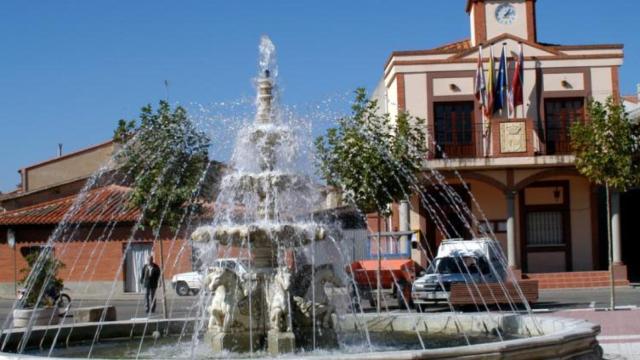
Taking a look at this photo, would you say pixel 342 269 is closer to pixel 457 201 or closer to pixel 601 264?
pixel 457 201

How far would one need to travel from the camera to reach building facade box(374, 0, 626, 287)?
105 feet

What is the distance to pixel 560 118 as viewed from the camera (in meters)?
32.9

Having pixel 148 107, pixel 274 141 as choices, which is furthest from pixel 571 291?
pixel 274 141

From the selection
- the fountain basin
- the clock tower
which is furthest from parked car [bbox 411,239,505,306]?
the clock tower

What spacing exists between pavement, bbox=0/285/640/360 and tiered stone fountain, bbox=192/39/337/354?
0.71 meters

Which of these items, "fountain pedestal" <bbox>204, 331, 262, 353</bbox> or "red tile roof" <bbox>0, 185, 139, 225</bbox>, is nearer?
"fountain pedestal" <bbox>204, 331, 262, 353</bbox>

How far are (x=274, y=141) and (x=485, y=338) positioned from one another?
4.05 m

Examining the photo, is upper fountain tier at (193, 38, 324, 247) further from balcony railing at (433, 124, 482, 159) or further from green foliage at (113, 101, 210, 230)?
balcony railing at (433, 124, 482, 159)

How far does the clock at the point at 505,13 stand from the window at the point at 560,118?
3627 millimetres

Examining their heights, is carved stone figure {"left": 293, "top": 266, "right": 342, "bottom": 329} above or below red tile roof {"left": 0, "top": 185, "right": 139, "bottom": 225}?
below

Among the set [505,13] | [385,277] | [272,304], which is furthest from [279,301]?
[505,13]

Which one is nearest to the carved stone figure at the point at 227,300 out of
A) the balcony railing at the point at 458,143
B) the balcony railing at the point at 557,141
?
the balcony railing at the point at 458,143

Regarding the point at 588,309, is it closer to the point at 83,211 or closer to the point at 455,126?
the point at 455,126

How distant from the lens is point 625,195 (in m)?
38.4
